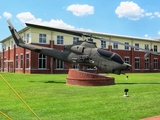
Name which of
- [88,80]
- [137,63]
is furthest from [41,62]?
[88,80]

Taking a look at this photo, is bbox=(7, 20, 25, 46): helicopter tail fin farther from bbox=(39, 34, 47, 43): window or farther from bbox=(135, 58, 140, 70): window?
bbox=(135, 58, 140, 70): window

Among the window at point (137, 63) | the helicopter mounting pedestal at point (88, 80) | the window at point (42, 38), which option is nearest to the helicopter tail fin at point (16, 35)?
the helicopter mounting pedestal at point (88, 80)

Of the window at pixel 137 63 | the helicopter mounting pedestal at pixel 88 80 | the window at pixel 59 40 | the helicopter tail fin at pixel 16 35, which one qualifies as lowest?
the helicopter mounting pedestal at pixel 88 80

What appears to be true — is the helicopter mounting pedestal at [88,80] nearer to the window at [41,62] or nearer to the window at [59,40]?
the window at [41,62]

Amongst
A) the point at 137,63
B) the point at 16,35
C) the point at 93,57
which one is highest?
the point at 16,35

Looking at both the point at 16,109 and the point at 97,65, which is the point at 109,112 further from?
the point at 97,65

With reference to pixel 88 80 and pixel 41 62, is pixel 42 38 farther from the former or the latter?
pixel 88 80

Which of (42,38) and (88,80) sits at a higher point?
(42,38)

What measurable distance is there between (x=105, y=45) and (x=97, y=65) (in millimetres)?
27995

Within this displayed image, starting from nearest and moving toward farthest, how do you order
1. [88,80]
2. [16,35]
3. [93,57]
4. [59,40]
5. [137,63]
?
[88,80]
[93,57]
[16,35]
[59,40]
[137,63]

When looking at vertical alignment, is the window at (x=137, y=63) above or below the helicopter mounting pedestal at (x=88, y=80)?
above

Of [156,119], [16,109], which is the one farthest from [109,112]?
[16,109]

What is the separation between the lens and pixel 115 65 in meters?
16.7

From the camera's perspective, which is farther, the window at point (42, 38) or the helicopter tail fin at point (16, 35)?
the window at point (42, 38)
